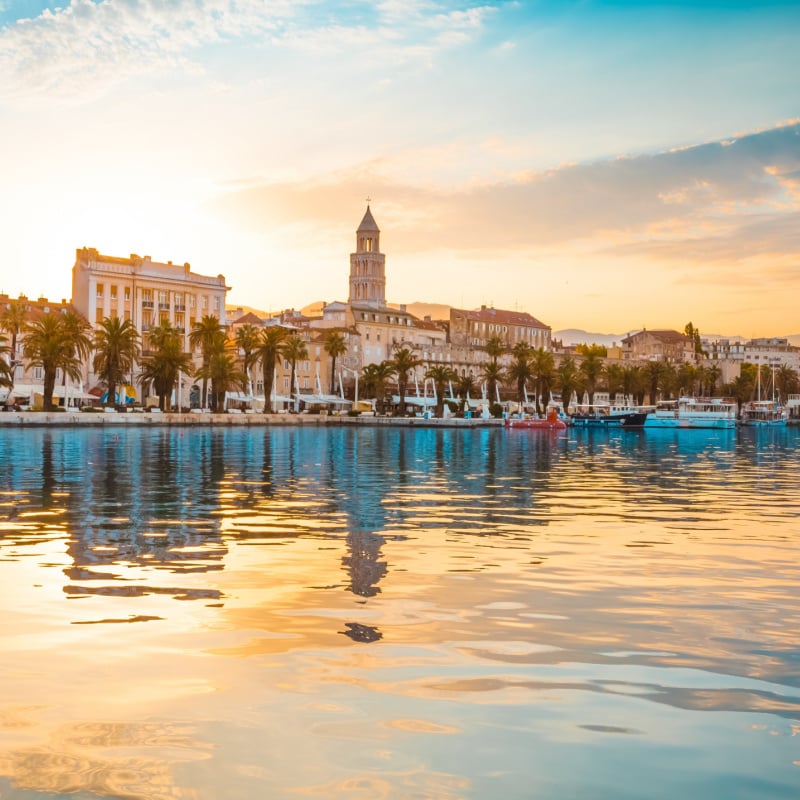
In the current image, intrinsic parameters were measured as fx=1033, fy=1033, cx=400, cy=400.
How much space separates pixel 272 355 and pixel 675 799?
108 m

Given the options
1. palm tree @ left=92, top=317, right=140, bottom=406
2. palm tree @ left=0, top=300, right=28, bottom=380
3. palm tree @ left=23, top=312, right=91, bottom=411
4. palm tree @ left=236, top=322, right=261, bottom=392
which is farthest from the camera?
palm tree @ left=236, top=322, right=261, bottom=392

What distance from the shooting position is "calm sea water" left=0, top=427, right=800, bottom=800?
720 cm

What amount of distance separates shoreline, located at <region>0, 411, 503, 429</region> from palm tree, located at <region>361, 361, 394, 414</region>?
14521 mm

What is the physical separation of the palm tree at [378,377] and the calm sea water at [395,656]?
4709 inches

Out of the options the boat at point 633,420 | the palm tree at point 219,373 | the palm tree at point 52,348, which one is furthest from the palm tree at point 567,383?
the palm tree at point 52,348

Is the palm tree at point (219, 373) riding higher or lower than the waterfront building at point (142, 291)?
lower

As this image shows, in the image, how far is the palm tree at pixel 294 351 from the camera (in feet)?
395

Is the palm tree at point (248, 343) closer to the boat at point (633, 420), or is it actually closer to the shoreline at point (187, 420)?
the shoreline at point (187, 420)

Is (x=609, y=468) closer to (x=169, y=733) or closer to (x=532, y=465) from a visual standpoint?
(x=532, y=465)

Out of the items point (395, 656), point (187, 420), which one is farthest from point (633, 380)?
point (395, 656)

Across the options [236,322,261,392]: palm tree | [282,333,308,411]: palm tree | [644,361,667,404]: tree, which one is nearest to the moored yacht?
[644,361,667,404]: tree

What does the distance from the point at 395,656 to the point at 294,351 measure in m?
112

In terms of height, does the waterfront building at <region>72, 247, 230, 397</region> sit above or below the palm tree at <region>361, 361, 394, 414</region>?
above

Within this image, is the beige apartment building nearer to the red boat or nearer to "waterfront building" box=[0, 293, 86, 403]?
"waterfront building" box=[0, 293, 86, 403]
